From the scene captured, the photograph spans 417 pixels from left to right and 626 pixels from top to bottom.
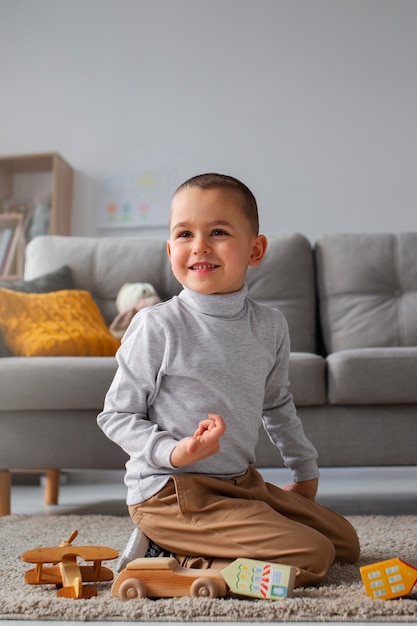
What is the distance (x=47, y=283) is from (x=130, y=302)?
282mm


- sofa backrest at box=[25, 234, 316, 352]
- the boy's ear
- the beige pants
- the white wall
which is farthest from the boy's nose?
the white wall

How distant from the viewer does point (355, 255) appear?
2.57 m

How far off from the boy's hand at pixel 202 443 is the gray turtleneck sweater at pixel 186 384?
7 centimetres

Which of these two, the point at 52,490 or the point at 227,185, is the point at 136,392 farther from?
the point at 52,490

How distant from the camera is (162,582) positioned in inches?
39.7

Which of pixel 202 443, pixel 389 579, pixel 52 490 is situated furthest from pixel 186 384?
pixel 52 490

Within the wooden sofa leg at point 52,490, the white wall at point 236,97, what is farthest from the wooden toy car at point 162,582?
the white wall at point 236,97

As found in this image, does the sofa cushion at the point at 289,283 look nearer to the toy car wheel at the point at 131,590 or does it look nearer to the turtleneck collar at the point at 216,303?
the turtleneck collar at the point at 216,303

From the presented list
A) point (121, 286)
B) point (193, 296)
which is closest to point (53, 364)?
point (121, 286)

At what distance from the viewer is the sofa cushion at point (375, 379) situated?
75.5 inches

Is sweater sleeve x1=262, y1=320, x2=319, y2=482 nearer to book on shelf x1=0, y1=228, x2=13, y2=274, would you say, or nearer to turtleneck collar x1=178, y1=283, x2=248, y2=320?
turtleneck collar x1=178, y1=283, x2=248, y2=320

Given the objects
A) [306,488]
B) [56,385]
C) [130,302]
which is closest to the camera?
[306,488]

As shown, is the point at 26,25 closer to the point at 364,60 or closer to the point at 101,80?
the point at 101,80

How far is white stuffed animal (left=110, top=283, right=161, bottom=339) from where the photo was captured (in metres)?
2.39
